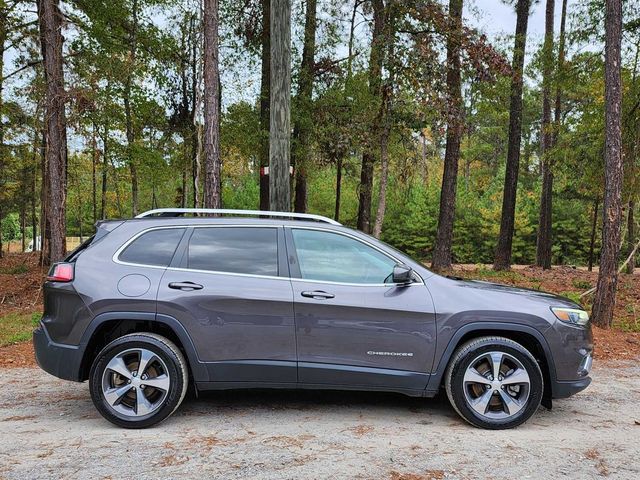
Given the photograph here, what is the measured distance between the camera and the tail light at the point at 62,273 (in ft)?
13.9

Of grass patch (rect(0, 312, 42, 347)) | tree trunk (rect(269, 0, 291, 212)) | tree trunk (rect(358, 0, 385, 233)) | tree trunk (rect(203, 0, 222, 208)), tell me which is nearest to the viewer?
grass patch (rect(0, 312, 42, 347))

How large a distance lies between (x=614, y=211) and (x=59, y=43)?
1231 cm

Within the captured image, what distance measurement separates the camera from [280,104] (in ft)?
29.0

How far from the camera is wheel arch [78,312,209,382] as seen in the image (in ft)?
13.7

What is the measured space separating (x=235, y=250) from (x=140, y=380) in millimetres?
1344

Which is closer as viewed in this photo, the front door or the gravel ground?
the gravel ground

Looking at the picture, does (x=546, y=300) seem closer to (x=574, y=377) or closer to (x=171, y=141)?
(x=574, y=377)

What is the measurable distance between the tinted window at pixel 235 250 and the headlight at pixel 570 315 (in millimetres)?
2463

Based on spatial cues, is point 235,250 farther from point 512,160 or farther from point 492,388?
point 512,160

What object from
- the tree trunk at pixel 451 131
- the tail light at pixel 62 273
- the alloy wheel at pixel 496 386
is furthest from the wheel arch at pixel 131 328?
the tree trunk at pixel 451 131

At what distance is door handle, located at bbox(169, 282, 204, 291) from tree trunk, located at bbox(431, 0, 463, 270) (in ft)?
31.7

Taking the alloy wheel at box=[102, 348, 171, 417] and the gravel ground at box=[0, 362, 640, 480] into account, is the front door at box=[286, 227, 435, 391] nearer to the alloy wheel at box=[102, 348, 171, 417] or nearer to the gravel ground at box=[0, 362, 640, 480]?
the gravel ground at box=[0, 362, 640, 480]

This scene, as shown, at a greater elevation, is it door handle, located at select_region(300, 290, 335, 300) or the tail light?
the tail light

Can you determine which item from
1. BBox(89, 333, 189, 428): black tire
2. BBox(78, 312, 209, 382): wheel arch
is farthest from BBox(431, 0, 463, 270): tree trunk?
BBox(89, 333, 189, 428): black tire
